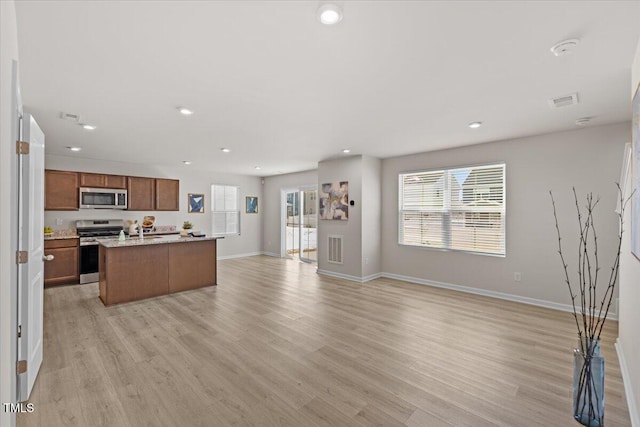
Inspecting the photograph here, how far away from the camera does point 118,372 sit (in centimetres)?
246

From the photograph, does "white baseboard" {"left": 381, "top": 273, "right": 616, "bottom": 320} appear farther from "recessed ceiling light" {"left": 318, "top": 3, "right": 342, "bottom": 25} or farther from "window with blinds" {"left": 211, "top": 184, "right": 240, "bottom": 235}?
"window with blinds" {"left": 211, "top": 184, "right": 240, "bottom": 235}

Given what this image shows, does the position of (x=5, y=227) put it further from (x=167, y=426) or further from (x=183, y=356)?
(x=183, y=356)

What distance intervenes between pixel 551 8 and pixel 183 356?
378 cm

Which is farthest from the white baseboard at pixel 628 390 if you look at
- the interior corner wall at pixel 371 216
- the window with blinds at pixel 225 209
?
the window with blinds at pixel 225 209

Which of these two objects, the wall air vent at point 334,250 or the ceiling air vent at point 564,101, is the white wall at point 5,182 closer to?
the ceiling air vent at point 564,101

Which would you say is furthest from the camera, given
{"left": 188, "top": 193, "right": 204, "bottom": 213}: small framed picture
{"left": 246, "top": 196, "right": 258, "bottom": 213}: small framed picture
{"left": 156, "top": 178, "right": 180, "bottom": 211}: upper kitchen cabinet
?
{"left": 246, "top": 196, "right": 258, "bottom": 213}: small framed picture

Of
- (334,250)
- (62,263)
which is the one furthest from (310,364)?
(62,263)

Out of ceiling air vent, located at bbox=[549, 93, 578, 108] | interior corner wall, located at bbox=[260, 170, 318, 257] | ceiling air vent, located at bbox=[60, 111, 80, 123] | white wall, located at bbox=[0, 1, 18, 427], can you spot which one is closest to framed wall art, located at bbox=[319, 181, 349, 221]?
interior corner wall, located at bbox=[260, 170, 318, 257]

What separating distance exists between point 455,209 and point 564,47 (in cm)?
336

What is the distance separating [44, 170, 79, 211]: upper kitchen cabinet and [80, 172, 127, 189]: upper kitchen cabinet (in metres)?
0.14

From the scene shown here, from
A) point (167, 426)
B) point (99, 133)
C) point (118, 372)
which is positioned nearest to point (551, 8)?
point (167, 426)

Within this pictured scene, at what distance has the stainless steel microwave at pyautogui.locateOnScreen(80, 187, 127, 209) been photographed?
19.0 feet

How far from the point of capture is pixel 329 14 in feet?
5.31

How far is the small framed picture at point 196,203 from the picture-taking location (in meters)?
7.61
